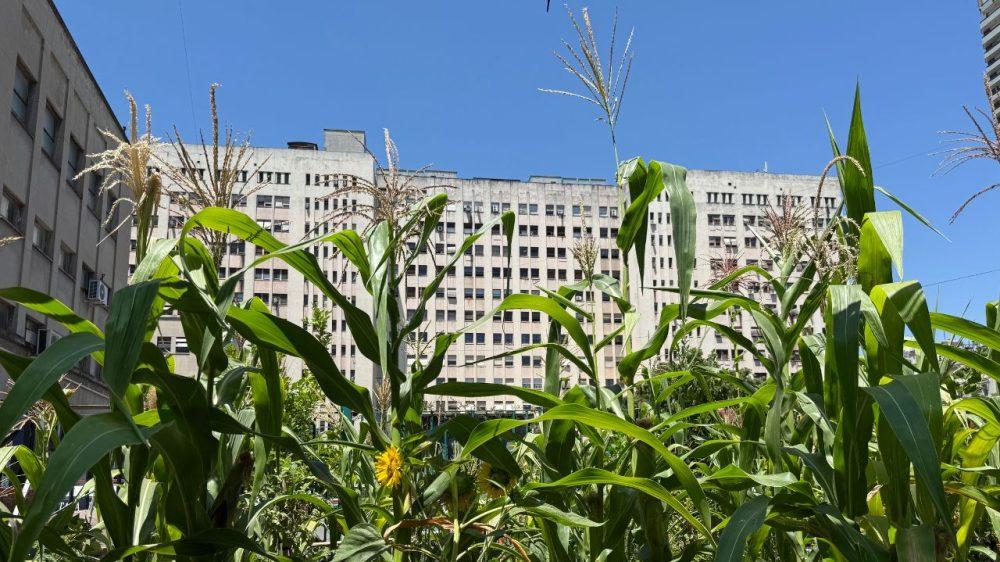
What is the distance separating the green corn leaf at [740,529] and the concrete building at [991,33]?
2319 mm

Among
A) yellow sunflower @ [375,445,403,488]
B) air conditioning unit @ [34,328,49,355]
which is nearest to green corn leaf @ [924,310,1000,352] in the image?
yellow sunflower @ [375,445,403,488]

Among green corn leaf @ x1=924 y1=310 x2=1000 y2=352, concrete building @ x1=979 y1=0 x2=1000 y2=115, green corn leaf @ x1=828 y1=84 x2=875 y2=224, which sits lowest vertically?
green corn leaf @ x1=924 y1=310 x2=1000 y2=352

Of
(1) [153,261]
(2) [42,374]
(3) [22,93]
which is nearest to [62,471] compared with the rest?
(2) [42,374]

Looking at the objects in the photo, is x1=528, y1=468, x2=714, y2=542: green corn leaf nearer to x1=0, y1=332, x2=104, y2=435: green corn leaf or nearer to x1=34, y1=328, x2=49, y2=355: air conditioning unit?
x1=0, y1=332, x2=104, y2=435: green corn leaf

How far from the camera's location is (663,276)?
64.5m

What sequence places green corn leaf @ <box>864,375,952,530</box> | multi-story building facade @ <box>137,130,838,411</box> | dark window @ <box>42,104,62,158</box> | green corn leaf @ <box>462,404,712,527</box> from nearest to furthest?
green corn leaf @ <box>864,375,952,530</box>
green corn leaf @ <box>462,404,712,527</box>
dark window @ <box>42,104,62,158</box>
multi-story building facade @ <box>137,130,838,411</box>

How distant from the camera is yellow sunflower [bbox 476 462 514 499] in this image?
1.40 m

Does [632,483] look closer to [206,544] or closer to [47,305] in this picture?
[206,544]

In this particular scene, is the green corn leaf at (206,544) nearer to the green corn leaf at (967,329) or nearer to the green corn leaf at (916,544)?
the green corn leaf at (916,544)

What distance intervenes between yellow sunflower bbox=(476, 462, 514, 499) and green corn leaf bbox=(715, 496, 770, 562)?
1.38ft

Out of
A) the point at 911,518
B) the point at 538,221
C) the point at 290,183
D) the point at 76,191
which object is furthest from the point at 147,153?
the point at 538,221

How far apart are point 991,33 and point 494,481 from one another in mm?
2992

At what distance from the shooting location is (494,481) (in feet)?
4.52

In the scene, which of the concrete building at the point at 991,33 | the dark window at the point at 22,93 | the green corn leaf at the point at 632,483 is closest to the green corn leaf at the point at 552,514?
the green corn leaf at the point at 632,483
